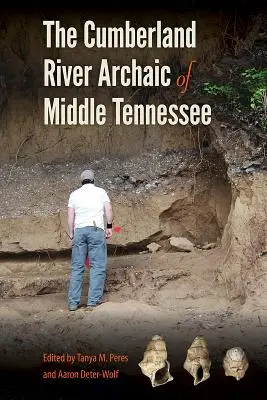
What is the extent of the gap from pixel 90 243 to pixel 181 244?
1.59 meters

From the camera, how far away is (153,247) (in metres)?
9.05

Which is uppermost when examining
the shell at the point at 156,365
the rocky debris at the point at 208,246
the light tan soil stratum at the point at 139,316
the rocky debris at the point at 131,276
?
the rocky debris at the point at 208,246

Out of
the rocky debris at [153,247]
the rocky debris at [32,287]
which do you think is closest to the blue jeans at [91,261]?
the rocky debris at [32,287]

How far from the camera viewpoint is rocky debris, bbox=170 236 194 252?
8.95 meters

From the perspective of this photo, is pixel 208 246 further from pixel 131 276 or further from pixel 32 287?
pixel 32 287

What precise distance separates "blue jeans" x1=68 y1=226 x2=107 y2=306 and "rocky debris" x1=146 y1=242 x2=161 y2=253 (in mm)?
1340

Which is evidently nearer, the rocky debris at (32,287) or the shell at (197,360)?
the shell at (197,360)

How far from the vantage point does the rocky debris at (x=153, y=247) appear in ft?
29.7

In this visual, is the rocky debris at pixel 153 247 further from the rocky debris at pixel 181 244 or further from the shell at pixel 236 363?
the shell at pixel 236 363

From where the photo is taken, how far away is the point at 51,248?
9094mm

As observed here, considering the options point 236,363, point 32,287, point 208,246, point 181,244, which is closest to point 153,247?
point 181,244

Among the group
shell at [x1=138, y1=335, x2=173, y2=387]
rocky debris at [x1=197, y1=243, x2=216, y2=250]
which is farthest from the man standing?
rocky debris at [x1=197, y1=243, x2=216, y2=250]

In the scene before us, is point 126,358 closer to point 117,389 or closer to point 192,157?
point 117,389

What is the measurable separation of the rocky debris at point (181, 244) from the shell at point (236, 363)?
7.72ft
